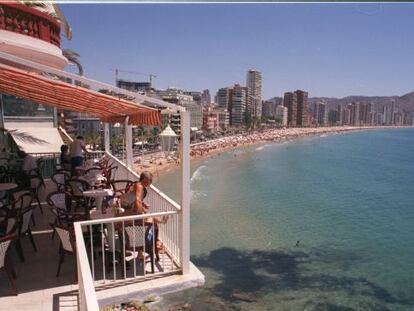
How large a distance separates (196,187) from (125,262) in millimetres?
38578

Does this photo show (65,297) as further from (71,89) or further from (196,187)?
(196,187)

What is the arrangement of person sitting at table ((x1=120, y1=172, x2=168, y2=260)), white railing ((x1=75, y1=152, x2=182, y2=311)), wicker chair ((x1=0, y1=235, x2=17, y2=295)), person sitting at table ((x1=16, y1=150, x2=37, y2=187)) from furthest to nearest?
person sitting at table ((x1=16, y1=150, x2=37, y2=187))
person sitting at table ((x1=120, y1=172, x2=168, y2=260))
white railing ((x1=75, y1=152, x2=182, y2=311))
wicker chair ((x1=0, y1=235, x2=17, y2=295))

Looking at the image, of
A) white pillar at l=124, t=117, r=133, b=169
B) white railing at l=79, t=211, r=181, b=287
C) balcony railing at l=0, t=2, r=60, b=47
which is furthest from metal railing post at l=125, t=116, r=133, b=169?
white railing at l=79, t=211, r=181, b=287

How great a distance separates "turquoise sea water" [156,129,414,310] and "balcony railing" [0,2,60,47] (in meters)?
8.93

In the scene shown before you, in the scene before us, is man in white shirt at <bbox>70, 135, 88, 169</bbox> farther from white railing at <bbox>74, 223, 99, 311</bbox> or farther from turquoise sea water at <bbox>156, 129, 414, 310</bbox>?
white railing at <bbox>74, 223, 99, 311</bbox>

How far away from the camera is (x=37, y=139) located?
14.6 meters

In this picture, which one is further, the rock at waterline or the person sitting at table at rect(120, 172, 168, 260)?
the rock at waterline

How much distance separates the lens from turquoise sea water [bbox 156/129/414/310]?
54.7 feet

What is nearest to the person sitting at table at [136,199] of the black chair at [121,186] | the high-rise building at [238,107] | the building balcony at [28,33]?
the black chair at [121,186]

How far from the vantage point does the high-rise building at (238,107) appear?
184 meters

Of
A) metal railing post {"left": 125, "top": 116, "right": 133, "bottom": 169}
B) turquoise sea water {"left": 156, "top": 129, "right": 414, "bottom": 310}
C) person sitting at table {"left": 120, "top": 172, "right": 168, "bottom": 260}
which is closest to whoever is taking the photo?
person sitting at table {"left": 120, "top": 172, "right": 168, "bottom": 260}

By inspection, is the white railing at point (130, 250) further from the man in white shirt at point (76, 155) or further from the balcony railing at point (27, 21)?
the man in white shirt at point (76, 155)

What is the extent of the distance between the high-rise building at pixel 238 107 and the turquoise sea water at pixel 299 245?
439 ft

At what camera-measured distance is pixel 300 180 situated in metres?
54.5
